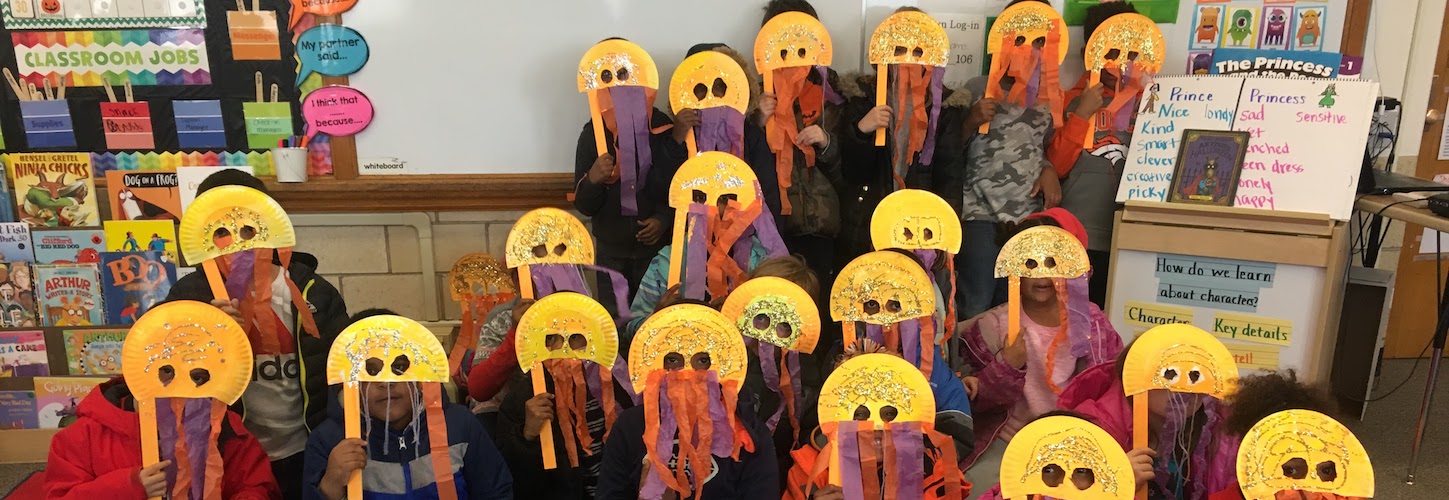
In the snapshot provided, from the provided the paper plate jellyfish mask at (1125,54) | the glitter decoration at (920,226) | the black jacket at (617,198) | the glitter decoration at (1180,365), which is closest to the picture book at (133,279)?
the black jacket at (617,198)

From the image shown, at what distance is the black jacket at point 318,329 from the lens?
5.86ft

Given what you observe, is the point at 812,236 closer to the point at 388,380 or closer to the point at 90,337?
the point at 388,380

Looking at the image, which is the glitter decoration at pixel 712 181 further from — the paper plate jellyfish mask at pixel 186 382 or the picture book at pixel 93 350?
the picture book at pixel 93 350

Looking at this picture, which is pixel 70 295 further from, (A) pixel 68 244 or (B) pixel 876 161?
(B) pixel 876 161

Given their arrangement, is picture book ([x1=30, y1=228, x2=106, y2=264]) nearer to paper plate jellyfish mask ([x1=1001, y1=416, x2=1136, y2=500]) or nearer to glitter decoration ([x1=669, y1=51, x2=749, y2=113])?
glitter decoration ([x1=669, y1=51, x2=749, y2=113])

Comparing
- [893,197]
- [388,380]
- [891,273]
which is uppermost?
[893,197]

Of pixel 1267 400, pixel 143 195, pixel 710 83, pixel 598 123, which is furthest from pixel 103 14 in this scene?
pixel 1267 400

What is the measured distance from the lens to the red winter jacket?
1.53 m

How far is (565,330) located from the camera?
167 cm

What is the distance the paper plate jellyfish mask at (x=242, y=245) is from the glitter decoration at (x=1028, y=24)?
75.3 inches

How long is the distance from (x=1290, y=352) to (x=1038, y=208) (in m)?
0.81

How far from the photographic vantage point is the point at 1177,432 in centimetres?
159

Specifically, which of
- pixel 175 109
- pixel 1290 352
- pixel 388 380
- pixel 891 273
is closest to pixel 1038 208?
pixel 1290 352

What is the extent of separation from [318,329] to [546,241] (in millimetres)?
512
